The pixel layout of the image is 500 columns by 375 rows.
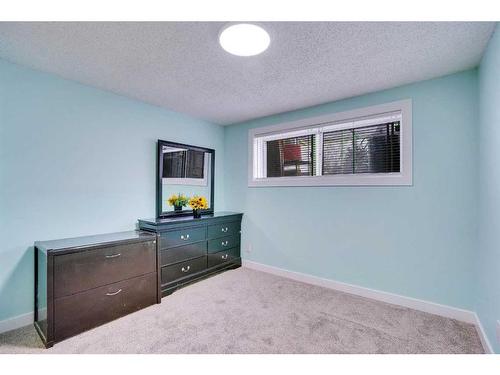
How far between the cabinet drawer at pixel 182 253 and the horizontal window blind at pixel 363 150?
1.81 meters

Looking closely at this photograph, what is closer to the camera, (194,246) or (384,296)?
(384,296)

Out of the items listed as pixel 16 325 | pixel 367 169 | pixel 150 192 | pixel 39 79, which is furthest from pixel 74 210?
pixel 367 169

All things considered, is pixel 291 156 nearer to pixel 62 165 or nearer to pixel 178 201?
pixel 178 201

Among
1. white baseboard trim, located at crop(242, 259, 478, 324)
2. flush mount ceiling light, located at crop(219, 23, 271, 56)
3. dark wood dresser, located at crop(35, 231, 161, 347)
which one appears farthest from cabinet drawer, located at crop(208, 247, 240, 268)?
flush mount ceiling light, located at crop(219, 23, 271, 56)

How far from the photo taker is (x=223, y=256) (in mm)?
3434

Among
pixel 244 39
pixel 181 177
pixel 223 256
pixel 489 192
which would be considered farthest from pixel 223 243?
pixel 489 192

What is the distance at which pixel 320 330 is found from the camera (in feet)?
6.55

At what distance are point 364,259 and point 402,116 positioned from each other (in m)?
1.56

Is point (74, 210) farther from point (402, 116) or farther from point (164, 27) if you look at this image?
point (402, 116)

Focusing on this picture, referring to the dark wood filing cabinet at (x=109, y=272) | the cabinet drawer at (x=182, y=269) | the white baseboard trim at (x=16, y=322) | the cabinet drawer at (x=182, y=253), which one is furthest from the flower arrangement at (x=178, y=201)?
the white baseboard trim at (x=16, y=322)

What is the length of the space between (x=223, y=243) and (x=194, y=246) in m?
0.53

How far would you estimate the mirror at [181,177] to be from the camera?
3100 mm

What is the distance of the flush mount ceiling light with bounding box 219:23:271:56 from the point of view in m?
1.58

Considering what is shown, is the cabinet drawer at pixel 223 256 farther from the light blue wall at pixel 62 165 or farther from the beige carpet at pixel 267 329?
the light blue wall at pixel 62 165
